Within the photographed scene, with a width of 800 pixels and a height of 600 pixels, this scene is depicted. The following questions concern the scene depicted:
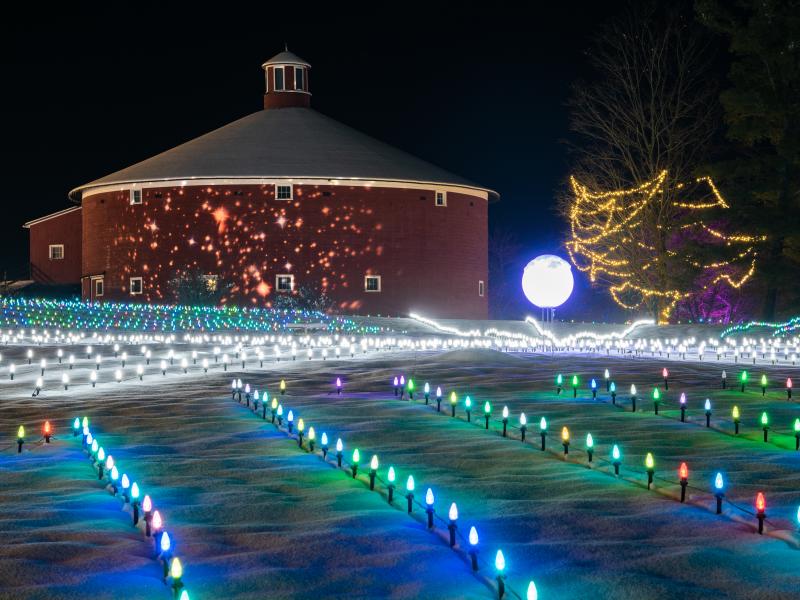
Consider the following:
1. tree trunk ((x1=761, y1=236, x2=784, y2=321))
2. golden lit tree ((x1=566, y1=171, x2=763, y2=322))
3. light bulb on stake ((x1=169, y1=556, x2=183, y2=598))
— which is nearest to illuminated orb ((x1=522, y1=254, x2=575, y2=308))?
golden lit tree ((x1=566, y1=171, x2=763, y2=322))

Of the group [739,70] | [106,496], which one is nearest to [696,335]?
[739,70]

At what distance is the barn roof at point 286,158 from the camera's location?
44.6 metres

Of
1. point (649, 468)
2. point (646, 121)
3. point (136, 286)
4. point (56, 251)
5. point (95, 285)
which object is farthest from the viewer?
point (56, 251)

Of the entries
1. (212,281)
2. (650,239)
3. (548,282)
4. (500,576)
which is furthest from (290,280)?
(500,576)

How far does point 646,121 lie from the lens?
43062mm

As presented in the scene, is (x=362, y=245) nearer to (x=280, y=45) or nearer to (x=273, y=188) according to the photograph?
(x=273, y=188)

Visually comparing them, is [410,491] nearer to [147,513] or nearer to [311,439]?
[147,513]

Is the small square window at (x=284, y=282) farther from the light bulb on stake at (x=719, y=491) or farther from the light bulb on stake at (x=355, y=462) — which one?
the light bulb on stake at (x=719, y=491)

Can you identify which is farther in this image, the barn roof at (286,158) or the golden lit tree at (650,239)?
the barn roof at (286,158)

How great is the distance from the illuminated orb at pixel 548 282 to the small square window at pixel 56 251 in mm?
32939

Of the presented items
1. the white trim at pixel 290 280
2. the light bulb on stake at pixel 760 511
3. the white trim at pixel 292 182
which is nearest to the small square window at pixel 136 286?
the white trim at pixel 292 182

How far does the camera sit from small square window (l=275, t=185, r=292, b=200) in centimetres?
4453

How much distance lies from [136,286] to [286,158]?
8.06m

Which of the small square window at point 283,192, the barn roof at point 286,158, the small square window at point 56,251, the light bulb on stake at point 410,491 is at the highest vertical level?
the barn roof at point 286,158
